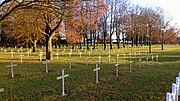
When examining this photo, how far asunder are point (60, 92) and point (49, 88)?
35.6 inches

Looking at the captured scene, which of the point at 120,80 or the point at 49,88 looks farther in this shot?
the point at 120,80

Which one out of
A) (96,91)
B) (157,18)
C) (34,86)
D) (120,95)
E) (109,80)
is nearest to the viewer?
(120,95)

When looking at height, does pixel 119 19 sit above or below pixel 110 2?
below

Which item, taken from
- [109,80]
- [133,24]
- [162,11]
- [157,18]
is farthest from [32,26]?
[133,24]

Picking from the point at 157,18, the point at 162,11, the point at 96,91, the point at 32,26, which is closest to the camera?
the point at 96,91

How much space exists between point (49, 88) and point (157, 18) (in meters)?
42.4

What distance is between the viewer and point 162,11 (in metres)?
53.1

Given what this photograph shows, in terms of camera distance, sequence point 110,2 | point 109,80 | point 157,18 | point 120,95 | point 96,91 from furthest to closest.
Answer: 1. point 110,2
2. point 157,18
3. point 109,80
4. point 96,91
5. point 120,95

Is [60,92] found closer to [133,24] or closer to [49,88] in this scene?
[49,88]

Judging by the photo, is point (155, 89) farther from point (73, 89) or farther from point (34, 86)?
point (34, 86)

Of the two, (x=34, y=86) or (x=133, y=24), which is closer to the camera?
(x=34, y=86)

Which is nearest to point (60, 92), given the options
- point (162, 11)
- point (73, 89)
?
point (73, 89)

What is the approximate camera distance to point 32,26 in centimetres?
2631

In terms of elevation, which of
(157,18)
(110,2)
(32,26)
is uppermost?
(110,2)
